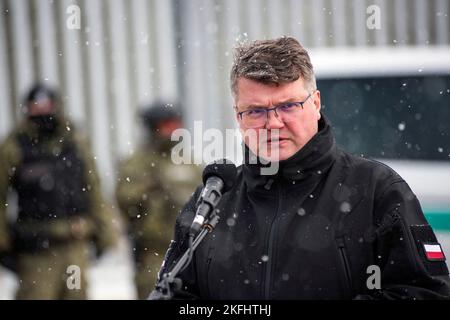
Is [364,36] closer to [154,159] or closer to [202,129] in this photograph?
[202,129]

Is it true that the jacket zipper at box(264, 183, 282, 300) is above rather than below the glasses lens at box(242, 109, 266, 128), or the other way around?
below

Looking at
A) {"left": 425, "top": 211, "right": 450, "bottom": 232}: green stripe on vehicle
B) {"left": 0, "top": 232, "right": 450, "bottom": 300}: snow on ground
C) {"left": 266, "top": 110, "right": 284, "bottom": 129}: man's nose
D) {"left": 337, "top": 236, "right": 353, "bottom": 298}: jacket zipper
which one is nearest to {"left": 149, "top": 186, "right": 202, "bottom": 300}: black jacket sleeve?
{"left": 266, "top": 110, "right": 284, "bottom": 129}: man's nose

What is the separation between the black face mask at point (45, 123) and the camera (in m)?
5.86

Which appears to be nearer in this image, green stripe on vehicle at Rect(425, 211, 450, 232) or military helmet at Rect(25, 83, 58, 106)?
green stripe on vehicle at Rect(425, 211, 450, 232)

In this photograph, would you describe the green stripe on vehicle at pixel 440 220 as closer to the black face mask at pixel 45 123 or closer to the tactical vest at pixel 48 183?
the tactical vest at pixel 48 183

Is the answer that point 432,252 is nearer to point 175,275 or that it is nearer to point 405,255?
point 405,255

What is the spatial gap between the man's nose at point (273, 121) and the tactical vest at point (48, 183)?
3406mm

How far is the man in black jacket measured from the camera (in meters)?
2.40

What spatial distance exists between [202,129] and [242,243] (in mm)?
6584

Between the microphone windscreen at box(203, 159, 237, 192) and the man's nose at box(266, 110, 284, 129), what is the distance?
0.55 ft

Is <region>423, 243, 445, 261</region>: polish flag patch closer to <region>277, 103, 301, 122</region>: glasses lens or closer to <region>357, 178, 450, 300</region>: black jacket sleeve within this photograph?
<region>357, 178, 450, 300</region>: black jacket sleeve

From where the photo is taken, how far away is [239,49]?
271 cm

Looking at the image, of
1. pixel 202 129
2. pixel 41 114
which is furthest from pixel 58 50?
pixel 41 114

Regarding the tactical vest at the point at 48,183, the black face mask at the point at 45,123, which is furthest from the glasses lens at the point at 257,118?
the black face mask at the point at 45,123
